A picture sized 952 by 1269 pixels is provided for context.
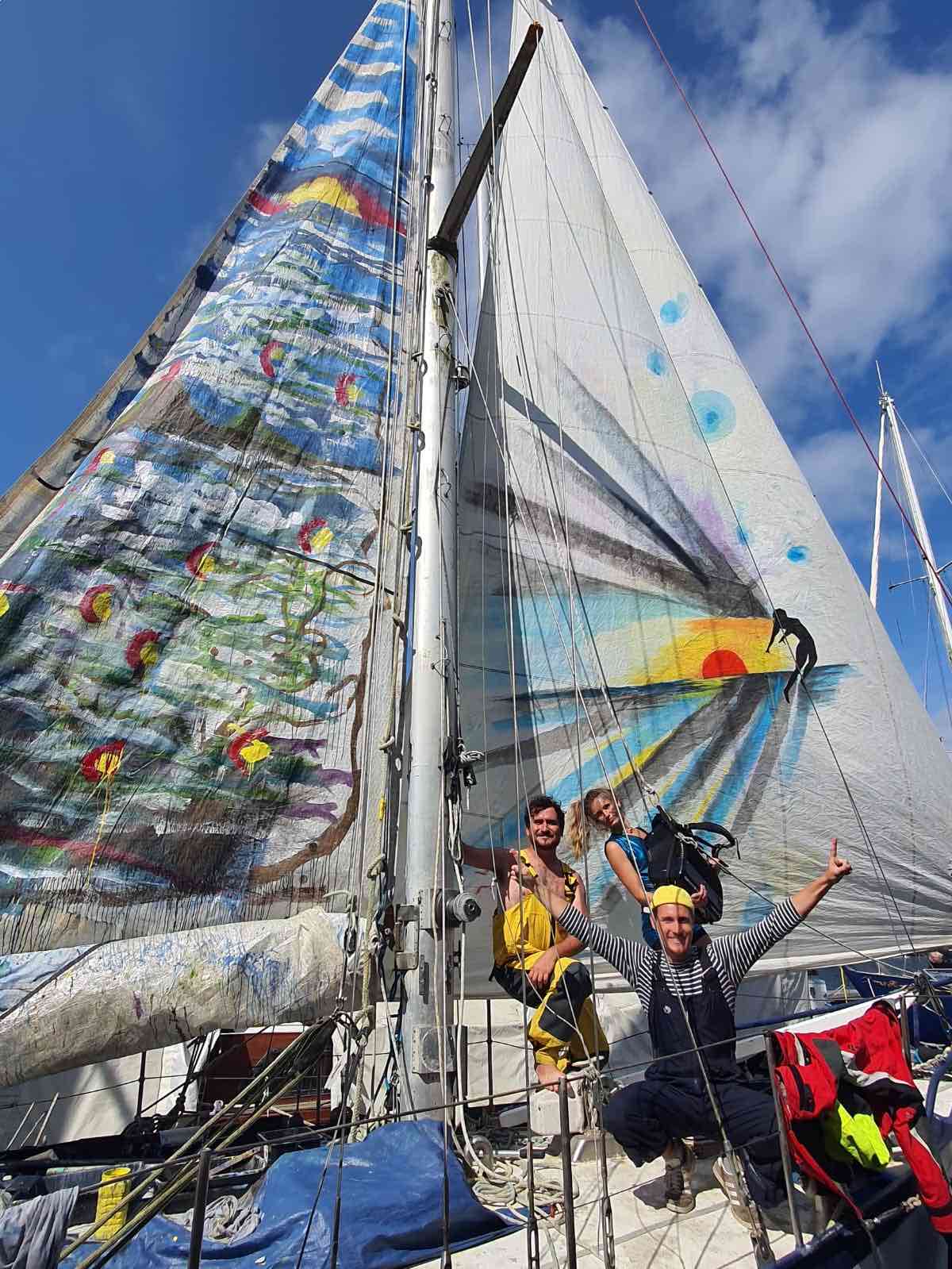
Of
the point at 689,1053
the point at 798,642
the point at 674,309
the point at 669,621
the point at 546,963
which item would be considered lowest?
the point at 689,1053

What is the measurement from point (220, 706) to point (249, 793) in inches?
16.2

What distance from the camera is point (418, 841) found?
3.20 metres

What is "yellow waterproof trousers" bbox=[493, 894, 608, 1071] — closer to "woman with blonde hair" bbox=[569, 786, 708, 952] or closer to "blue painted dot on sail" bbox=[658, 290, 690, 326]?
"woman with blonde hair" bbox=[569, 786, 708, 952]

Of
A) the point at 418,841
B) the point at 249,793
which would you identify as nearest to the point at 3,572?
the point at 249,793

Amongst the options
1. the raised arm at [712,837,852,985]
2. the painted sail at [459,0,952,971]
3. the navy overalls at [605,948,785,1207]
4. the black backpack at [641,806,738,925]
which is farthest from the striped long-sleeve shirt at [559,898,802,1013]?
the painted sail at [459,0,952,971]

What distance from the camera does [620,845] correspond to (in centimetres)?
384

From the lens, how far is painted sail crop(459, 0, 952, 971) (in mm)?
4266

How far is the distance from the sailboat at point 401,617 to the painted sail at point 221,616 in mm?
16

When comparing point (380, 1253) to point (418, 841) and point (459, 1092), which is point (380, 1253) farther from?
point (418, 841)

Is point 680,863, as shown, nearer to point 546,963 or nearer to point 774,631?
point 546,963

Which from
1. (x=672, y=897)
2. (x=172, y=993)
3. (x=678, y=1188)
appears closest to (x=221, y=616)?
(x=172, y=993)

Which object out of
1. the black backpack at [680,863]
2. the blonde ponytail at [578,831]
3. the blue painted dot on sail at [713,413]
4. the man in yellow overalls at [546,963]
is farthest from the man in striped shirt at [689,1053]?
the blue painted dot on sail at [713,413]

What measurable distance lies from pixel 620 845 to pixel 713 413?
3129mm

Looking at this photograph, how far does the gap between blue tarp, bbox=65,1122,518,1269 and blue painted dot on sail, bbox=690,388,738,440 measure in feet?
14.8
